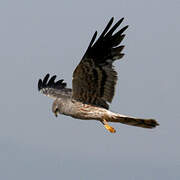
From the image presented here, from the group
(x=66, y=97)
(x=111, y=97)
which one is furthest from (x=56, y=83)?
(x=111, y=97)

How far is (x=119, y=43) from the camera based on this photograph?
41.1 feet

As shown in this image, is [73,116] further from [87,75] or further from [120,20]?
[120,20]

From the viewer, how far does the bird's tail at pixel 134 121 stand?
42.5 ft

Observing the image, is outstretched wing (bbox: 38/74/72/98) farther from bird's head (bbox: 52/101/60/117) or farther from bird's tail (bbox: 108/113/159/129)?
bird's tail (bbox: 108/113/159/129)

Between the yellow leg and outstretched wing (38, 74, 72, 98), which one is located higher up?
outstretched wing (38, 74, 72, 98)

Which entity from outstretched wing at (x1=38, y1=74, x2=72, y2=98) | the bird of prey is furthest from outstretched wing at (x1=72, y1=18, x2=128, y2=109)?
outstretched wing at (x1=38, y1=74, x2=72, y2=98)

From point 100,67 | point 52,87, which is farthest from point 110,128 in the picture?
point 52,87

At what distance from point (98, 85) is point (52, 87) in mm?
4810

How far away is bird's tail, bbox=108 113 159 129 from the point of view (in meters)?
13.0

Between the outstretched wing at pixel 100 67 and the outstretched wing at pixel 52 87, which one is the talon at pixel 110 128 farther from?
the outstretched wing at pixel 52 87

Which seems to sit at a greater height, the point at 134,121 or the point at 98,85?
the point at 98,85

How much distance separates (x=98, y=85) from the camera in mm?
13047

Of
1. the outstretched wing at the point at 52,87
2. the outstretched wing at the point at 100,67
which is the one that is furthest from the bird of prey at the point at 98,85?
the outstretched wing at the point at 52,87

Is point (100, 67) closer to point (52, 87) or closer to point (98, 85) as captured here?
point (98, 85)
